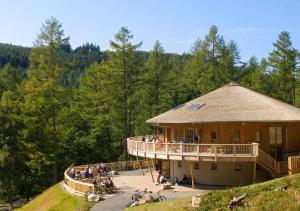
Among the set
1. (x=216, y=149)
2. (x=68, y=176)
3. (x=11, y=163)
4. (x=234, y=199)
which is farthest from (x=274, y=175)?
(x=11, y=163)

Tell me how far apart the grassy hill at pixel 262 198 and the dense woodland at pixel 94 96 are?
1105 inches

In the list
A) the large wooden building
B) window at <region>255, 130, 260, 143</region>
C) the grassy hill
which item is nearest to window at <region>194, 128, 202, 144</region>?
the large wooden building

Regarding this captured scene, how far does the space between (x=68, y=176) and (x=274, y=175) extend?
56.7ft

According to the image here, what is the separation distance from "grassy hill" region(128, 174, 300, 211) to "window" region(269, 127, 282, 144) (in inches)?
521

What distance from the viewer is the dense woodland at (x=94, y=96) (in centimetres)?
4791

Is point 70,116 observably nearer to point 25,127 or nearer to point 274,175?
point 25,127

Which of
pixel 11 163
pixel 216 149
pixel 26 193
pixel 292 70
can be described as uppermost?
pixel 292 70

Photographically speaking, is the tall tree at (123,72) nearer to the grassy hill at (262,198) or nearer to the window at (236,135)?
the window at (236,135)

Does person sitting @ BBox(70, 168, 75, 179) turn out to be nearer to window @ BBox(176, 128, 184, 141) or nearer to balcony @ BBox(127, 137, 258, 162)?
balcony @ BBox(127, 137, 258, 162)

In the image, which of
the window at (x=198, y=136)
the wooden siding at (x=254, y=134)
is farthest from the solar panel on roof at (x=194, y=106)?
the window at (x=198, y=136)

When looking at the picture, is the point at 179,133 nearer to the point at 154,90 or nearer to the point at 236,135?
the point at 236,135

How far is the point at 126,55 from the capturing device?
52.9 meters

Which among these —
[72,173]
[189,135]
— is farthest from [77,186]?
[189,135]

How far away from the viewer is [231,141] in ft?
113
